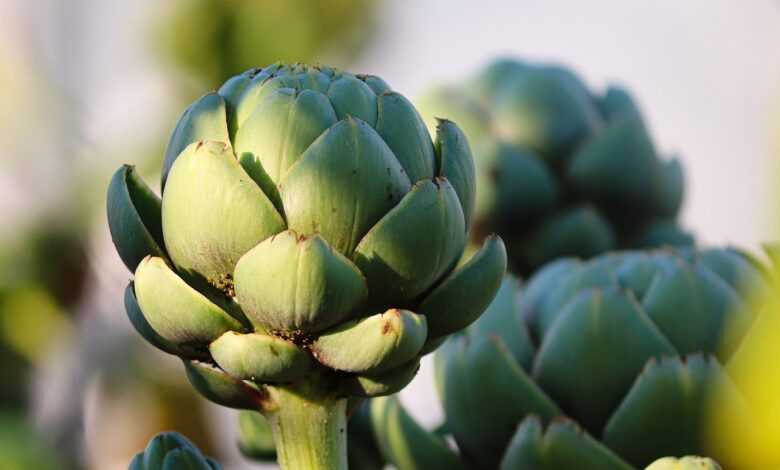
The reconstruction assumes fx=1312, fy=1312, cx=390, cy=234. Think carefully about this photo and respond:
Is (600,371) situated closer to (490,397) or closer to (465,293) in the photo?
(490,397)

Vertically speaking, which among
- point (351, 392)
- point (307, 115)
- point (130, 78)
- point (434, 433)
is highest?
point (307, 115)

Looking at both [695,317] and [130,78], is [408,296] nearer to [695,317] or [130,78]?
[695,317]

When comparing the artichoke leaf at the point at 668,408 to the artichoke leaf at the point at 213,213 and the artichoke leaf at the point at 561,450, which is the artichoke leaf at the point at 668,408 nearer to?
the artichoke leaf at the point at 561,450

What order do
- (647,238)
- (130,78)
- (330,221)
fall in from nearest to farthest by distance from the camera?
(330,221) → (647,238) → (130,78)

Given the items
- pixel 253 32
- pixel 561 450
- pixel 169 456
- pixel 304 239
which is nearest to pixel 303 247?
pixel 304 239

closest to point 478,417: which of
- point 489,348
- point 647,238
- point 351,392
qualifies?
point 489,348

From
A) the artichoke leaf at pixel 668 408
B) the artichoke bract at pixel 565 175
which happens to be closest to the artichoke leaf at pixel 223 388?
the artichoke leaf at pixel 668 408

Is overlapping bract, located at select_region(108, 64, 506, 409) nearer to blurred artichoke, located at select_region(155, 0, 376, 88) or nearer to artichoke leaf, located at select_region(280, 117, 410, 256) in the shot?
artichoke leaf, located at select_region(280, 117, 410, 256)
